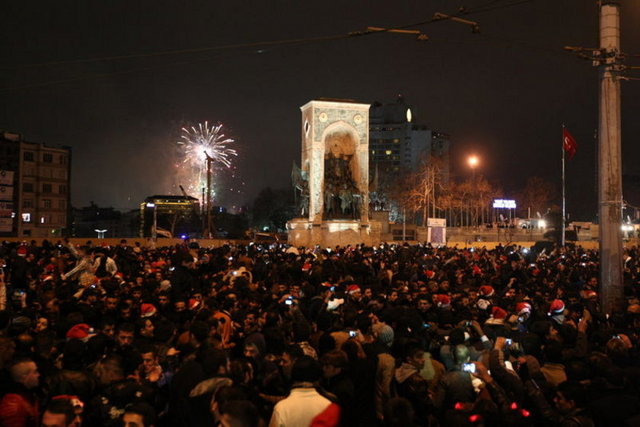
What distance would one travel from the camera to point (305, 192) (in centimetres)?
4219

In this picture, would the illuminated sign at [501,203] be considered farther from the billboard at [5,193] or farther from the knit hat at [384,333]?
the knit hat at [384,333]

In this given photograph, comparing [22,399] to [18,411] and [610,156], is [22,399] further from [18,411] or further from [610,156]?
[610,156]

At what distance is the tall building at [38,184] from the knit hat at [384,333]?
2432 inches

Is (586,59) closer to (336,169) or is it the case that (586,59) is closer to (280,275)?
(280,275)

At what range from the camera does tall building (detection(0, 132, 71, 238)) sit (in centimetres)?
6397

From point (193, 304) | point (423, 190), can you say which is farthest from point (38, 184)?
point (193, 304)

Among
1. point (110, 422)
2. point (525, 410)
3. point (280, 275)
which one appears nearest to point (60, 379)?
point (110, 422)

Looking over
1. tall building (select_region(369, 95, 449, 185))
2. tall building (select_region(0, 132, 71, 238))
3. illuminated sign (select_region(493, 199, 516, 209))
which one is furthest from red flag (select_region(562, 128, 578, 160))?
tall building (select_region(369, 95, 449, 185))

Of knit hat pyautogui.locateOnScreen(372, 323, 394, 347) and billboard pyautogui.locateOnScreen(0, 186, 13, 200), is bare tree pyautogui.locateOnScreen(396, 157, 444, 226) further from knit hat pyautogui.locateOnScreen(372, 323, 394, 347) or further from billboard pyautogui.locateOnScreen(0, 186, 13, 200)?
knit hat pyautogui.locateOnScreen(372, 323, 394, 347)

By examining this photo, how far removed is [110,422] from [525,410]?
11.9ft

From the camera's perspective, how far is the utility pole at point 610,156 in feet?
37.9

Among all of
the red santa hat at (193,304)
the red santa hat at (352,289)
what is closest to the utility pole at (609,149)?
the red santa hat at (352,289)

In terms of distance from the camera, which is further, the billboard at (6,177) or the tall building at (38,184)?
the tall building at (38,184)

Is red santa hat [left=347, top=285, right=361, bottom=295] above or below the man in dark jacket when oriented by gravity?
above
